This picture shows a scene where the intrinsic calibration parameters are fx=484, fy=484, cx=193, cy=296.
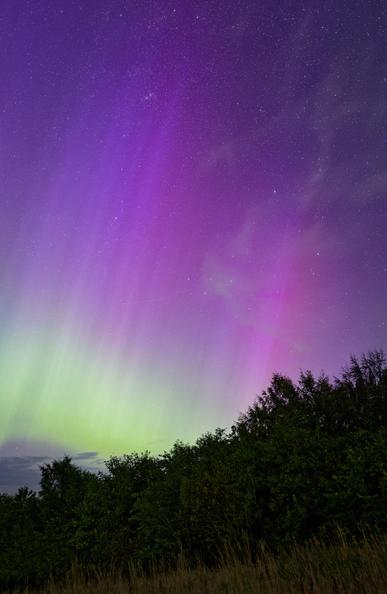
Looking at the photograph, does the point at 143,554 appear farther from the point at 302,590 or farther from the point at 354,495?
the point at 302,590

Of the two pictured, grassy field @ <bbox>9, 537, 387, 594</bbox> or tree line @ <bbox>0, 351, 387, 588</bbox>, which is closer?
grassy field @ <bbox>9, 537, 387, 594</bbox>

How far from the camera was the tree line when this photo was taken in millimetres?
17328

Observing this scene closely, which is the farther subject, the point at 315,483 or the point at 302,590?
the point at 315,483

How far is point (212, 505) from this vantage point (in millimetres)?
20156

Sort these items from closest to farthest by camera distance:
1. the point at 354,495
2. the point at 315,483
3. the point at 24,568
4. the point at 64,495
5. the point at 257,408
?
1. the point at 354,495
2. the point at 315,483
3. the point at 24,568
4. the point at 64,495
5. the point at 257,408

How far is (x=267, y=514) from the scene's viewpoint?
19875mm

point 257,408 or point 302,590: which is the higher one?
point 257,408

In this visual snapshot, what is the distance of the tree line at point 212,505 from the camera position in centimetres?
1733

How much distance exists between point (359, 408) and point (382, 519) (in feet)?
100

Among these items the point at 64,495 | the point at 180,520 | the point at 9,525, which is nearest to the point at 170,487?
the point at 180,520

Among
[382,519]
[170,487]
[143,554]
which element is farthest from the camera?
[170,487]

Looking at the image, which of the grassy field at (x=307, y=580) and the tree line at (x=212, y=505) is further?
the tree line at (x=212, y=505)

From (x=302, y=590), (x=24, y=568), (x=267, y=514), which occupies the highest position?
(x=302, y=590)

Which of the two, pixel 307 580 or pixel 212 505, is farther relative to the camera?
pixel 212 505
